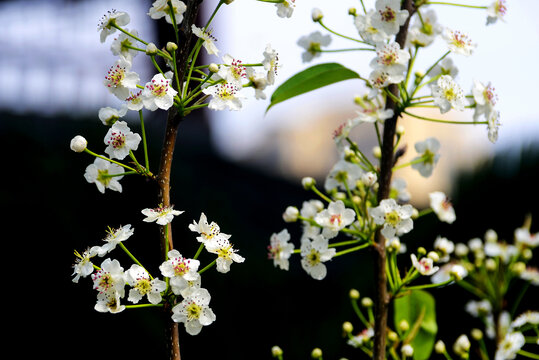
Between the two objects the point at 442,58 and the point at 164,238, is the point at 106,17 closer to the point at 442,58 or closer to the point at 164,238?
the point at 164,238

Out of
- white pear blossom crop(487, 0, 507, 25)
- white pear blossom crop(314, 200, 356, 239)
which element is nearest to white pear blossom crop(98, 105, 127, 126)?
white pear blossom crop(314, 200, 356, 239)

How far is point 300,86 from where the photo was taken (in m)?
0.97

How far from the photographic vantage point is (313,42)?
3.81ft

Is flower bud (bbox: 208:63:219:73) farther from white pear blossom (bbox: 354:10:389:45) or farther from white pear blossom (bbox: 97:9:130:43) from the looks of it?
white pear blossom (bbox: 354:10:389:45)

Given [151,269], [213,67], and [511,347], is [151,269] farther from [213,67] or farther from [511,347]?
[213,67]

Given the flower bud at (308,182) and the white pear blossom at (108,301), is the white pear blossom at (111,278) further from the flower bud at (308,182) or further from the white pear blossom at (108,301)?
the flower bud at (308,182)

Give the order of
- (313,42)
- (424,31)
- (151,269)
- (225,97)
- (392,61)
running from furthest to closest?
(151,269)
(313,42)
(424,31)
(392,61)
(225,97)

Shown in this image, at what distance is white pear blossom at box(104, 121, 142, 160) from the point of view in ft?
2.61

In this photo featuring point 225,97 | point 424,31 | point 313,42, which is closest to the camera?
point 225,97

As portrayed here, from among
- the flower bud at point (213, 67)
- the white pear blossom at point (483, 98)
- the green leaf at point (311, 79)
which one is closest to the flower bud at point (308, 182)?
the green leaf at point (311, 79)

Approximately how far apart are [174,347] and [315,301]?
159cm

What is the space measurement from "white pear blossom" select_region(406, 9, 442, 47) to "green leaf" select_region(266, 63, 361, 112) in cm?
14

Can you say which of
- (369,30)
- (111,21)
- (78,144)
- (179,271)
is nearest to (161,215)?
(179,271)

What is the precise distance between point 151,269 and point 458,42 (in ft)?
4.62
